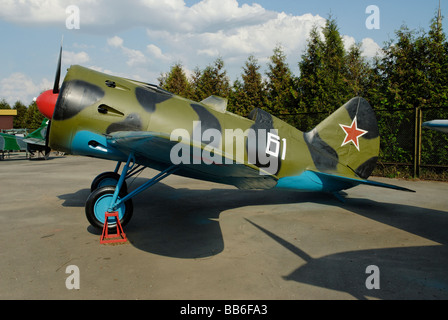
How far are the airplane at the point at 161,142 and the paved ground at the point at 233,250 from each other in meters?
0.64

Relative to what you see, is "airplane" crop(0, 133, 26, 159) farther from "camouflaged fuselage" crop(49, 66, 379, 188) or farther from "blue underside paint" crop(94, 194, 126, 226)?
"blue underside paint" crop(94, 194, 126, 226)

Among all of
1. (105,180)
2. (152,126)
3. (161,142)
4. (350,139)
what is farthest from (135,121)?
(350,139)

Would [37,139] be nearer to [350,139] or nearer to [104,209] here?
[104,209]

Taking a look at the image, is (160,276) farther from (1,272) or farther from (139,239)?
(1,272)

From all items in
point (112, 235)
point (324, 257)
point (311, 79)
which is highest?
point (311, 79)

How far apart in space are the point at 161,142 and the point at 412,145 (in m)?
9.96

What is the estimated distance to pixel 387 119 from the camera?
1063cm

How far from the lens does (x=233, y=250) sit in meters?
3.67

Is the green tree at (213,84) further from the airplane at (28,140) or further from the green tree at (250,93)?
the airplane at (28,140)

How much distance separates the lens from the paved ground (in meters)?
2.70

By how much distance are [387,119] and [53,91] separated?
33.9 ft

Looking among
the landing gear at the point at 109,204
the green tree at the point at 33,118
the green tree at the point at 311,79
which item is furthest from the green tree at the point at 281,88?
the green tree at the point at 33,118

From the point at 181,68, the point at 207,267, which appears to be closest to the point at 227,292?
the point at 207,267

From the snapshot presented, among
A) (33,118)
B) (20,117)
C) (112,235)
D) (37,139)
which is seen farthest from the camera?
(20,117)
